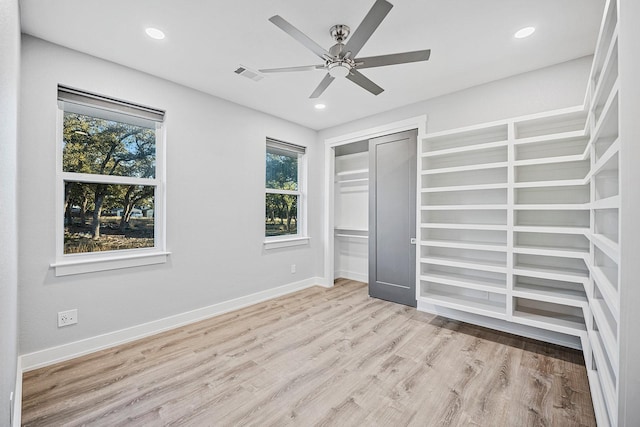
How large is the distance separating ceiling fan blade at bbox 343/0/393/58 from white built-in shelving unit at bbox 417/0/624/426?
1.19m

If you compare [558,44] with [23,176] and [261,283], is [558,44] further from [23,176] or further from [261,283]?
[23,176]

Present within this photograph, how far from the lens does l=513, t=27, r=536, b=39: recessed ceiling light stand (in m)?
2.14

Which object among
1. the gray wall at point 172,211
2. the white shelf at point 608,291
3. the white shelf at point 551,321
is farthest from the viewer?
the white shelf at point 551,321

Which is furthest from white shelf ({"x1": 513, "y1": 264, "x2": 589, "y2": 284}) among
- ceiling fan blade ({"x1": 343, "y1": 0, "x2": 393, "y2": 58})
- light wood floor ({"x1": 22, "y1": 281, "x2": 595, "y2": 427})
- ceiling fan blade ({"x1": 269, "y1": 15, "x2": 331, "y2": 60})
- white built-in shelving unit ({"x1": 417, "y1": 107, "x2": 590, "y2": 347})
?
ceiling fan blade ({"x1": 269, "y1": 15, "x2": 331, "y2": 60})

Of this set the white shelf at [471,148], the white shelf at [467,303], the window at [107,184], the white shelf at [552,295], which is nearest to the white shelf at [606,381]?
the white shelf at [552,295]

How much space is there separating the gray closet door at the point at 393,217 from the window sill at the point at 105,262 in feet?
8.61

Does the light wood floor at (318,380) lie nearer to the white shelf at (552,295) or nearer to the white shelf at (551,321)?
the white shelf at (551,321)

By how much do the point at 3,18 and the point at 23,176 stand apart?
1.56m

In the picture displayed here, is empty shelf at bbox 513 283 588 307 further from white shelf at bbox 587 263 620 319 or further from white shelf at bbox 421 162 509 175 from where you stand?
white shelf at bbox 421 162 509 175

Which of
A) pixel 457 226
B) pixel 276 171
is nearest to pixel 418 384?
pixel 457 226

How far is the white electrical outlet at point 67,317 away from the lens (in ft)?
7.54

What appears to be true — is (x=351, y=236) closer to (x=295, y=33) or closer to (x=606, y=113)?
(x=295, y=33)

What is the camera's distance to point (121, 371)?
2.18 metres

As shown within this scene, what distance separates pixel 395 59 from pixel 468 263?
81.8 inches
